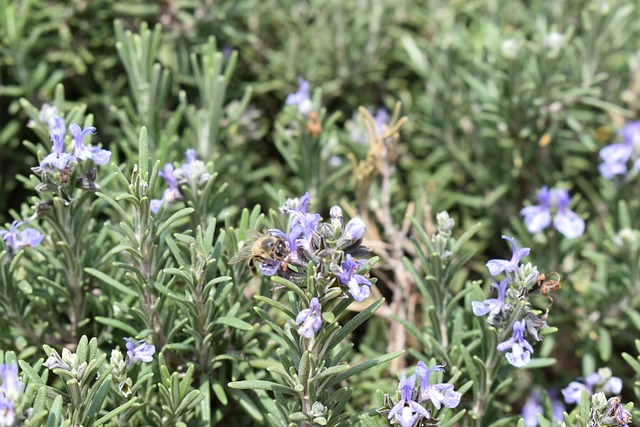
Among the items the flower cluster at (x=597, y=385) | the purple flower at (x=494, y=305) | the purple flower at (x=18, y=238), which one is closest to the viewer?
the purple flower at (x=494, y=305)

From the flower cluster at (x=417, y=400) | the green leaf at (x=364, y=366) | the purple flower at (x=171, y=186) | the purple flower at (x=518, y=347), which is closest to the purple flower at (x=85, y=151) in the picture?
the purple flower at (x=171, y=186)

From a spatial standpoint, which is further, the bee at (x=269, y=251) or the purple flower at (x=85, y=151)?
the purple flower at (x=85, y=151)

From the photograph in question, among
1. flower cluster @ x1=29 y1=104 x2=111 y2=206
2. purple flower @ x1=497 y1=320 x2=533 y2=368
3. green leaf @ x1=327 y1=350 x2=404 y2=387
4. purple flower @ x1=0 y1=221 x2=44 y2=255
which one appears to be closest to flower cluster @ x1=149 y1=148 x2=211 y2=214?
flower cluster @ x1=29 y1=104 x2=111 y2=206

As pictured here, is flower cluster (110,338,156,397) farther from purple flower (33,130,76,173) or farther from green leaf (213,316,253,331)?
purple flower (33,130,76,173)

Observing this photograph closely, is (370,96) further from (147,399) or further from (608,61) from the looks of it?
(147,399)

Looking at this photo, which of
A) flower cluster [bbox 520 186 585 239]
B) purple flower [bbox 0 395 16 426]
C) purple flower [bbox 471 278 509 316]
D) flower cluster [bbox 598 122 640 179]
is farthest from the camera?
flower cluster [bbox 598 122 640 179]

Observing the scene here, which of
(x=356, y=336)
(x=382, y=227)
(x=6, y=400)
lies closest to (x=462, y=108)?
(x=382, y=227)

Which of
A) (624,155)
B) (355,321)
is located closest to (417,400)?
(355,321)

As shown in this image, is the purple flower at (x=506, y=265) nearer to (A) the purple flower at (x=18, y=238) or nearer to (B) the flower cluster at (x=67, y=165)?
(B) the flower cluster at (x=67, y=165)
